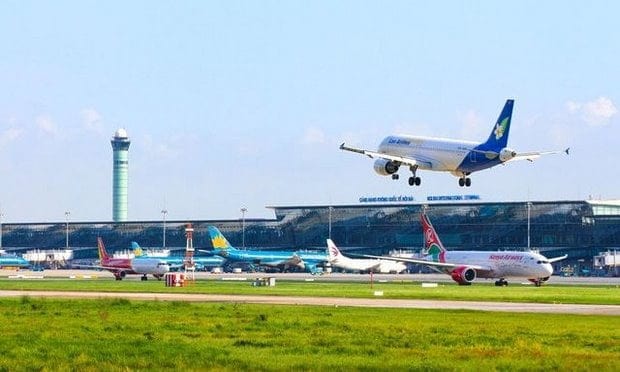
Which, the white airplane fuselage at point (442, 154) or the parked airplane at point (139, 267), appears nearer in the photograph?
the white airplane fuselage at point (442, 154)

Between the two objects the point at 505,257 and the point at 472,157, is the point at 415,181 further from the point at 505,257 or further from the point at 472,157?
the point at 505,257

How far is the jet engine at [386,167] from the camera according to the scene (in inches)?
3718

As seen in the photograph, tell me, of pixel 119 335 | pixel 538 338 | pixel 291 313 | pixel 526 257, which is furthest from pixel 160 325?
Answer: pixel 526 257

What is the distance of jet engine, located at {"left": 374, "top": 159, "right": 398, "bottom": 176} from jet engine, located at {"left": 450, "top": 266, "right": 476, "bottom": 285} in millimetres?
53592

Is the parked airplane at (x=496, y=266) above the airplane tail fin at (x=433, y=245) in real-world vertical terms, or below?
below

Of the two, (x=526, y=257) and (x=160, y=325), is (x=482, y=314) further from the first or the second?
(x=526, y=257)

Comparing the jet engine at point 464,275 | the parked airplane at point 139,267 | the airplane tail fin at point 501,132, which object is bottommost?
the jet engine at point 464,275

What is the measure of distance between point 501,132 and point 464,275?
54.5m

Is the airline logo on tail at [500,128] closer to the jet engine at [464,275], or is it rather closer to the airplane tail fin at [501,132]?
the airplane tail fin at [501,132]

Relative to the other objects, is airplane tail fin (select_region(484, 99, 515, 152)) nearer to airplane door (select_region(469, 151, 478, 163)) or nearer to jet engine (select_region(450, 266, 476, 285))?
airplane door (select_region(469, 151, 478, 163))

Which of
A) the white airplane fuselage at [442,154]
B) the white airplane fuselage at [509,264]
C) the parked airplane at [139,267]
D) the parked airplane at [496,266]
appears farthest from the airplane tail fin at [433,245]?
the white airplane fuselage at [442,154]

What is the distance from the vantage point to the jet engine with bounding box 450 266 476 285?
146 meters

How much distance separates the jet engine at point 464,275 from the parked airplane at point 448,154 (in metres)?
50.9

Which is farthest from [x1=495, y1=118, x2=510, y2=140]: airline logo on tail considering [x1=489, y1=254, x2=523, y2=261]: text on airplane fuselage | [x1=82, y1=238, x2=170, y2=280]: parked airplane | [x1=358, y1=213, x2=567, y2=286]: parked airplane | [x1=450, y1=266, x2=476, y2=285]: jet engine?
[x1=82, y1=238, x2=170, y2=280]: parked airplane
